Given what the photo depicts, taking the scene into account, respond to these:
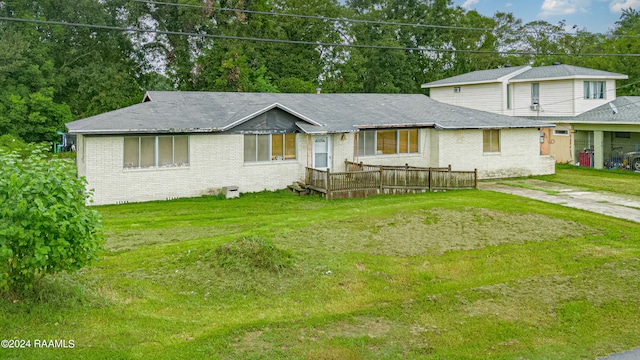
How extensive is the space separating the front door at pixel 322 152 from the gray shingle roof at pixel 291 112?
2.55 ft

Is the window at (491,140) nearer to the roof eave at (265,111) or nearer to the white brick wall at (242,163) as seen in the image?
the white brick wall at (242,163)

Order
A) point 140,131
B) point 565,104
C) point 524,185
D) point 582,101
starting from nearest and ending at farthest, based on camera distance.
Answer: point 140,131, point 524,185, point 582,101, point 565,104

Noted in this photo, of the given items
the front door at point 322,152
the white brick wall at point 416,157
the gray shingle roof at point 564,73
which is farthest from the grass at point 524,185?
the gray shingle roof at point 564,73

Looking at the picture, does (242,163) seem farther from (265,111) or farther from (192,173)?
(265,111)

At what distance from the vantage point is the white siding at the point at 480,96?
125ft

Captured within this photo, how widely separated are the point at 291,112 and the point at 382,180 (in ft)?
15.2

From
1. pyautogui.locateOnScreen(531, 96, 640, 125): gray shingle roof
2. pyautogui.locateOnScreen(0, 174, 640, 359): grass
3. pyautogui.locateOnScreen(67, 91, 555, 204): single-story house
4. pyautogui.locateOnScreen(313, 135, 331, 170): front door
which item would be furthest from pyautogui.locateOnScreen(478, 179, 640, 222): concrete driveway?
pyautogui.locateOnScreen(313, 135, 331, 170): front door

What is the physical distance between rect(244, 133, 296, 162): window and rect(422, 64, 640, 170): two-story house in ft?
57.5

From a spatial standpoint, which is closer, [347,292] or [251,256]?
[347,292]

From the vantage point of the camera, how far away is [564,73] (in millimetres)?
34094

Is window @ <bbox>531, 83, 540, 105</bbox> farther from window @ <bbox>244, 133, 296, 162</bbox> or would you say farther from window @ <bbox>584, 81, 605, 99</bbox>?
window @ <bbox>244, 133, 296, 162</bbox>

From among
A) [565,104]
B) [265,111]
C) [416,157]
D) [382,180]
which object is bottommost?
[382,180]

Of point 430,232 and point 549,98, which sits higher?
point 549,98

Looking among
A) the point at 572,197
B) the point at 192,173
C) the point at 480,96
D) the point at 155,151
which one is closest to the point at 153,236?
the point at 155,151
